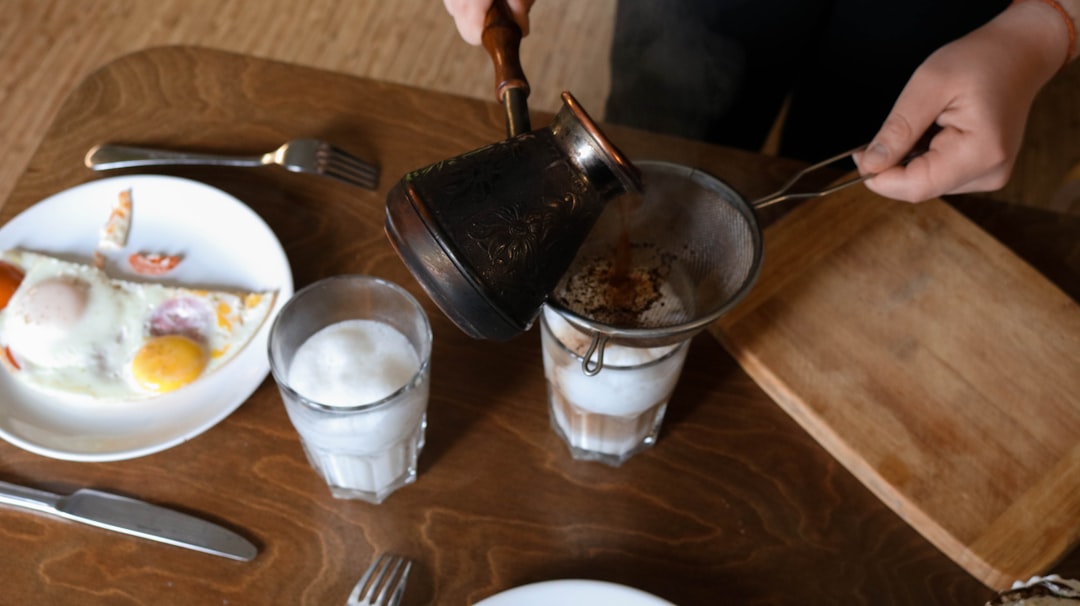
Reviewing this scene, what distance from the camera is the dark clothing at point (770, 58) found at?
1.30 metres

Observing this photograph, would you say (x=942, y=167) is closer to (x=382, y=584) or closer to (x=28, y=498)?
(x=382, y=584)

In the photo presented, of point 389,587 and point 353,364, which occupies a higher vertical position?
point 353,364

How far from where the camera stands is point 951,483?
0.91 metres

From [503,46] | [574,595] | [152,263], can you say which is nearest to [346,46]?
[152,263]

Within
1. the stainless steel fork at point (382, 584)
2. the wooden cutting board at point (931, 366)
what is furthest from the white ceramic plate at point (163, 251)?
the wooden cutting board at point (931, 366)

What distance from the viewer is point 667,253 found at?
97 centimetres

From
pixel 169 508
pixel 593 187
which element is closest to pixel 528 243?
pixel 593 187

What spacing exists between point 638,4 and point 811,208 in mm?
466

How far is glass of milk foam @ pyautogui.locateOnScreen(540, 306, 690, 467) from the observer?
84 centimetres

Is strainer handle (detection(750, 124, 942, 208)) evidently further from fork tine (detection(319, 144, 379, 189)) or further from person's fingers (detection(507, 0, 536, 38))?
fork tine (detection(319, 144, 379, 189))

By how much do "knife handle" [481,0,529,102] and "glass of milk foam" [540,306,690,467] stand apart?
0.69 feet

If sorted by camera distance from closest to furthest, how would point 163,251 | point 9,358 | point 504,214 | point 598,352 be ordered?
point 504,214
point 598,352
point 9,358
point 163,251

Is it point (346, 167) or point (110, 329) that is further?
point (346, 167)

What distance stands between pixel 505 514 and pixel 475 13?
522mm
